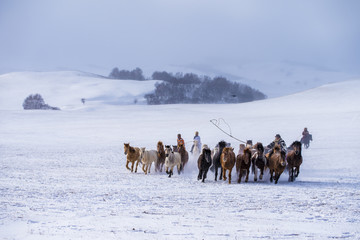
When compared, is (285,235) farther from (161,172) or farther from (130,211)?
(161,172)

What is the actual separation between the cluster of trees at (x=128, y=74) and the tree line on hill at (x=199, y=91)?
3232 centimetres

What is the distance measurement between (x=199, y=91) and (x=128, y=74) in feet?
169

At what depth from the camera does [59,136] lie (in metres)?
39.2

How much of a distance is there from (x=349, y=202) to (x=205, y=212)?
12.0ft

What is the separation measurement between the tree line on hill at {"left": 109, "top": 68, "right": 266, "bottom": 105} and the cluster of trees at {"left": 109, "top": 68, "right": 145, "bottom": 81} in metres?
32.3

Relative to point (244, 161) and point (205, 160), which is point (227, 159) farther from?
point (205, 160)

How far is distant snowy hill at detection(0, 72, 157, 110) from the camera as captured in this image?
10741 centimetres

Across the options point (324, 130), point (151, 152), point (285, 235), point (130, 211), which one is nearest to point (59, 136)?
point (324, 130)

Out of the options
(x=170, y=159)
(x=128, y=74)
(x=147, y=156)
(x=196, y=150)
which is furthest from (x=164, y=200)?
(x=128, y=74)

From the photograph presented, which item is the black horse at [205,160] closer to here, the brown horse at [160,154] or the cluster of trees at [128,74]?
the brown horse at [160,154]

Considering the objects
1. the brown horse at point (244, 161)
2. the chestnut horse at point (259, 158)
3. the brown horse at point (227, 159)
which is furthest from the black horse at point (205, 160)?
the chestnut horse at point (259, 158)

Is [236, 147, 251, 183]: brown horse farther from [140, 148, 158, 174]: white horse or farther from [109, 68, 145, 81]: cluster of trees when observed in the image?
[109, 68, 145, 81]: cluster of trees

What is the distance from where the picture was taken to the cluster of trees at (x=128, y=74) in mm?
163700

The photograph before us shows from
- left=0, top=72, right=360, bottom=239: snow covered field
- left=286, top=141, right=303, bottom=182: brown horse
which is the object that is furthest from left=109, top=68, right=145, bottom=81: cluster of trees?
left=286, top=141, right=303, bottom=182: brown horse
